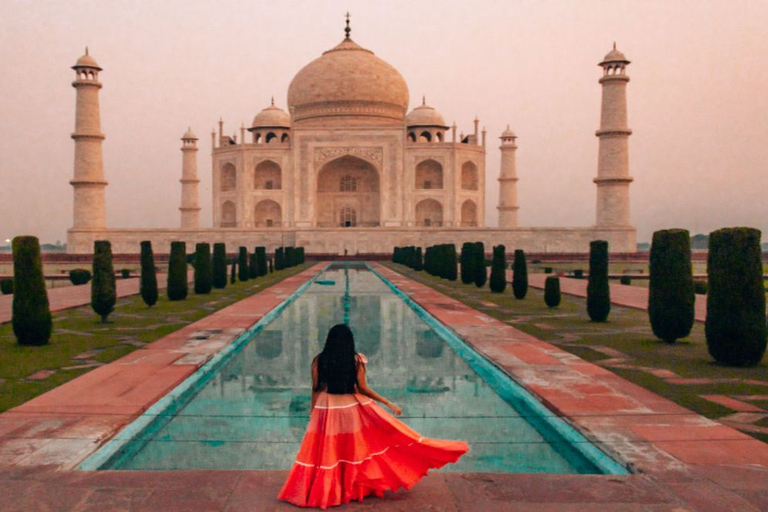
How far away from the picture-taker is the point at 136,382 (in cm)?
469

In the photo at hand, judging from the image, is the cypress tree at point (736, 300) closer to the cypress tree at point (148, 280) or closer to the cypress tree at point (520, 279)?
the cypress tree at point (520, 279)

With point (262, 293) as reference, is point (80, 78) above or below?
above

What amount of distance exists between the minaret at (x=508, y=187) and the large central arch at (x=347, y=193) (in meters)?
6.86

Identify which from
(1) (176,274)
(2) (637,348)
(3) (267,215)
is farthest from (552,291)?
(3) (267,215)

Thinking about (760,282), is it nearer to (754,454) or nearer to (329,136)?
(754,454)

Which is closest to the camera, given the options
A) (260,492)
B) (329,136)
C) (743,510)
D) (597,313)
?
(743,510)

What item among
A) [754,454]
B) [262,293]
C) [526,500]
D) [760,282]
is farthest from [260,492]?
[262,293]

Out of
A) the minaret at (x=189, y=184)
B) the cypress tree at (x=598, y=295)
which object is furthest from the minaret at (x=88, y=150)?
the cypress tree at (x=598, y=295)

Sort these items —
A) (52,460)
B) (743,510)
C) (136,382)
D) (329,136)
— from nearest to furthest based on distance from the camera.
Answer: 1. (743,510)
2. (52,460)
3. (136,382)
4. (329,136)

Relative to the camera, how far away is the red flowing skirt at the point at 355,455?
255 cm

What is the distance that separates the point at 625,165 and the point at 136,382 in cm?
2727

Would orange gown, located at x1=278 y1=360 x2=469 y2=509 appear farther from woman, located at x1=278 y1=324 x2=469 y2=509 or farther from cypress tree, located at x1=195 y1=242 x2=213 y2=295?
cypress tree, located at x1=195 y1=242 x2=213 y2=295

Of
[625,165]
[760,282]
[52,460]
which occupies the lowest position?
[52,460]

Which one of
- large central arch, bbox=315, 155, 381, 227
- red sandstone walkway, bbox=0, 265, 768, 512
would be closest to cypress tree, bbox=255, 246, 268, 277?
red sandstone walkway, bbox=0, 265, 768, 512
